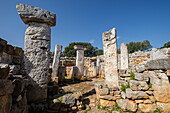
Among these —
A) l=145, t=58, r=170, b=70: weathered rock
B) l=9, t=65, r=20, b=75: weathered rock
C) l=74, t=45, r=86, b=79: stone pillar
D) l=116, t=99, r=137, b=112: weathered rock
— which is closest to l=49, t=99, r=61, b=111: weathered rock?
l=9, t=65, r=20, b=75: weathered rock

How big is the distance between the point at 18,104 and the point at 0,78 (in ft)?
3.06

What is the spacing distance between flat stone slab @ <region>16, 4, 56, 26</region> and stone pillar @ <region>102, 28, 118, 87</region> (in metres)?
2.69

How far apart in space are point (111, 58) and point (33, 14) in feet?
11.5

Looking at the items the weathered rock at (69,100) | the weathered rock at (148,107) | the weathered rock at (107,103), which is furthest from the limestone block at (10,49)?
the weathered rock at (148,107)

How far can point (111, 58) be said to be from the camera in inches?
164

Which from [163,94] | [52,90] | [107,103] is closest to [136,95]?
[163,94]

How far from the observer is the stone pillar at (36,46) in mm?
2758

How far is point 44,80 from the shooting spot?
2.88 m

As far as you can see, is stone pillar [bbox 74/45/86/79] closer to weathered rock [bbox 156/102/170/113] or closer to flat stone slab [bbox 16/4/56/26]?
flat stone slab [bbox 16/4/56/26]

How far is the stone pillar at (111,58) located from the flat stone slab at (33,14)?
8.81ft

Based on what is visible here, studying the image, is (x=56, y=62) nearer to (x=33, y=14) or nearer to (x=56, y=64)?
(x=56, y=64)

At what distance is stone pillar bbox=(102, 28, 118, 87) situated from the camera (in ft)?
13.2

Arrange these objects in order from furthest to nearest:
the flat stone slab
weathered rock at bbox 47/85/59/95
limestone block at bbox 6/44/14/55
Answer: weathered rock at bbox 47/85/59/95 < the flat stone slab < limestone block at bbox 6/44/14/55

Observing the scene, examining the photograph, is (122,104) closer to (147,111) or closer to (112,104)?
(112,104)
